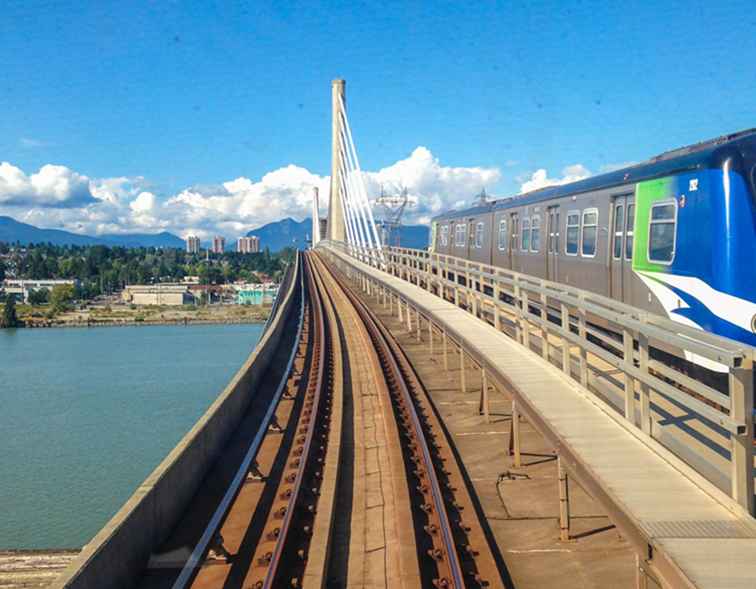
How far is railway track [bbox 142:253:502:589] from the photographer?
6125 millimetres

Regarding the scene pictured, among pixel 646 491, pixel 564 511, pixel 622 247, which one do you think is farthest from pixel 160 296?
pixel 646 491

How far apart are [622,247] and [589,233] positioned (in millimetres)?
1784

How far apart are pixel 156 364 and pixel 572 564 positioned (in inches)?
2770

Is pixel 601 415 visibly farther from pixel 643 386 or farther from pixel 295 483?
pixel 295 483

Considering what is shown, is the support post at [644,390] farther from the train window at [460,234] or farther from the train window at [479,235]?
the train window at [460,234]

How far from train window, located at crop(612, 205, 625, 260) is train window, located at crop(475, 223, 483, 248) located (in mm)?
10966

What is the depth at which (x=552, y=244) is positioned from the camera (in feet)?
52.4

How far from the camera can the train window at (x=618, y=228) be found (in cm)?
1203

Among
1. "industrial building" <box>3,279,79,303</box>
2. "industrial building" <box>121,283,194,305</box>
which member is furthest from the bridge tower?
"industrial building" <box>3,279,79,303</box>

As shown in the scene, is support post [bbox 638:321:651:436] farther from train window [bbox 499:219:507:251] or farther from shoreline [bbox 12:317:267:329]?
shoreline [bbox 12:317:267:329]

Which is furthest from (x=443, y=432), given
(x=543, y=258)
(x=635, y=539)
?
(x=543, y=258)

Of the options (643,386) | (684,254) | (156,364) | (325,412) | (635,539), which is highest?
(684,254)

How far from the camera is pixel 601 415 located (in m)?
6.68

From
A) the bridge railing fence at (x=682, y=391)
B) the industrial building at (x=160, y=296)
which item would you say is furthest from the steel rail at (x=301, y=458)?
the industrial building at (x=160, y=296)
